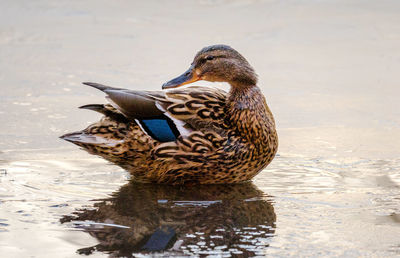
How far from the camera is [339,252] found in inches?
162

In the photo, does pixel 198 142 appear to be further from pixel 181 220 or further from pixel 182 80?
pixel 181 220

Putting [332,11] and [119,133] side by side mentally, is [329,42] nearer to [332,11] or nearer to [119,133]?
[332,11]

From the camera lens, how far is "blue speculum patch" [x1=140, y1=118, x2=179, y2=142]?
17.4 feet

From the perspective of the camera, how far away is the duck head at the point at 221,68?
18.2 ft

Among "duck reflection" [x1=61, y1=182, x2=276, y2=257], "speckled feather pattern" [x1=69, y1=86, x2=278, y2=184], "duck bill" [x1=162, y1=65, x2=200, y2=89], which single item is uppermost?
"duck bill" [x1=162, y1=65, x2=200, y2=89]

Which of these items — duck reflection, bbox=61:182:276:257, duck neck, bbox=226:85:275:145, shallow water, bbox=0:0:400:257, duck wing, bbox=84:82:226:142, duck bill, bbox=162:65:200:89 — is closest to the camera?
duck reflection, bbox=61:182:276:257

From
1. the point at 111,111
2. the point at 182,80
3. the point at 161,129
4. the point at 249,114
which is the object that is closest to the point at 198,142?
the point at 161,129

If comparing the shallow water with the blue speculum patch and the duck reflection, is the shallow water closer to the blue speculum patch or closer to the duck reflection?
the duck reflection

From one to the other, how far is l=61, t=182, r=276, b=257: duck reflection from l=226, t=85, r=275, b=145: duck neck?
15.3 inches

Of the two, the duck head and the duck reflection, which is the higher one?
the duck head

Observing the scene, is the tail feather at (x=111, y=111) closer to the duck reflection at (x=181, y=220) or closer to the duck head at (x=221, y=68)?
the duck head at (x=221, y=68)

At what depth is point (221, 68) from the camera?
559 cm

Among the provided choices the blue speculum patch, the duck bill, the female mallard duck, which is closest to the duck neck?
the female mallard duck

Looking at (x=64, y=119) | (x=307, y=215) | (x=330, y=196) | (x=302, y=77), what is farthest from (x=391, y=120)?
(x=64, y=119)
